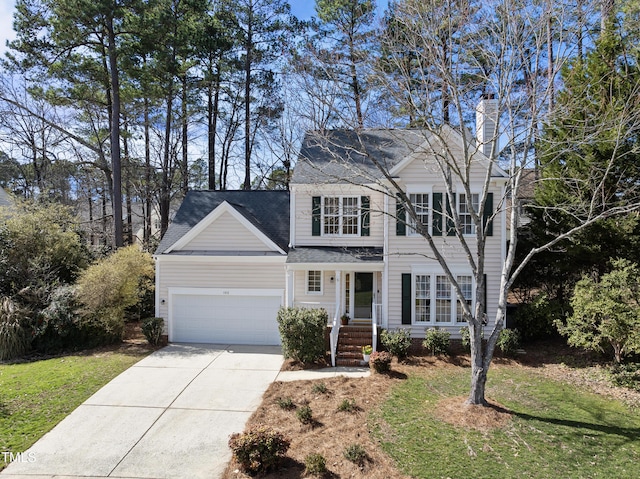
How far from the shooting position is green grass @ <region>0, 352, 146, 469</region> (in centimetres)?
748

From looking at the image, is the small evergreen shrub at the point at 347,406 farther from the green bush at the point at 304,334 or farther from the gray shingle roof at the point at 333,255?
the gray shingle roof at the point at 333,255

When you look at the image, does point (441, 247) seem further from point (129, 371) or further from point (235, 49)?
point (235, 49)

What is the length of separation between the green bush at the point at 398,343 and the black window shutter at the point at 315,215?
14.5 ft

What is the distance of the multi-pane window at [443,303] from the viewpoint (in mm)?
12883

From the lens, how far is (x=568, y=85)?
37.9 ft

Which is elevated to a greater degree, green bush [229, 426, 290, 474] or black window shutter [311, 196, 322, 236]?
black window shutter [311, 196, 322, 236]

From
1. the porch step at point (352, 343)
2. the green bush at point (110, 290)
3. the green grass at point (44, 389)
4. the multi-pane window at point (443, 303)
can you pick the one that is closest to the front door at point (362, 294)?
the porch step at point (352, 343)

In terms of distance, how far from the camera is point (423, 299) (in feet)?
42.5

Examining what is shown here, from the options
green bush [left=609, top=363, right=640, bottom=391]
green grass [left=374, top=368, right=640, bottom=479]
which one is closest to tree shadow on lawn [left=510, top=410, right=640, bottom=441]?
green grass [left=374, top=368, right=640, bottom=479]

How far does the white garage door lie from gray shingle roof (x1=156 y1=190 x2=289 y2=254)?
6.79 feet

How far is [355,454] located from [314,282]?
8.18 meters

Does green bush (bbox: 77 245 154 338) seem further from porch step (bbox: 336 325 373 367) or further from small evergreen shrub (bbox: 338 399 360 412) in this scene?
small evergreen shrub (bbox: 338 399 360 412)

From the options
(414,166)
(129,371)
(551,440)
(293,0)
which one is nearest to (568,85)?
(414,166)

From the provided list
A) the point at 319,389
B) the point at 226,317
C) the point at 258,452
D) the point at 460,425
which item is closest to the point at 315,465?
the point at 258,452
